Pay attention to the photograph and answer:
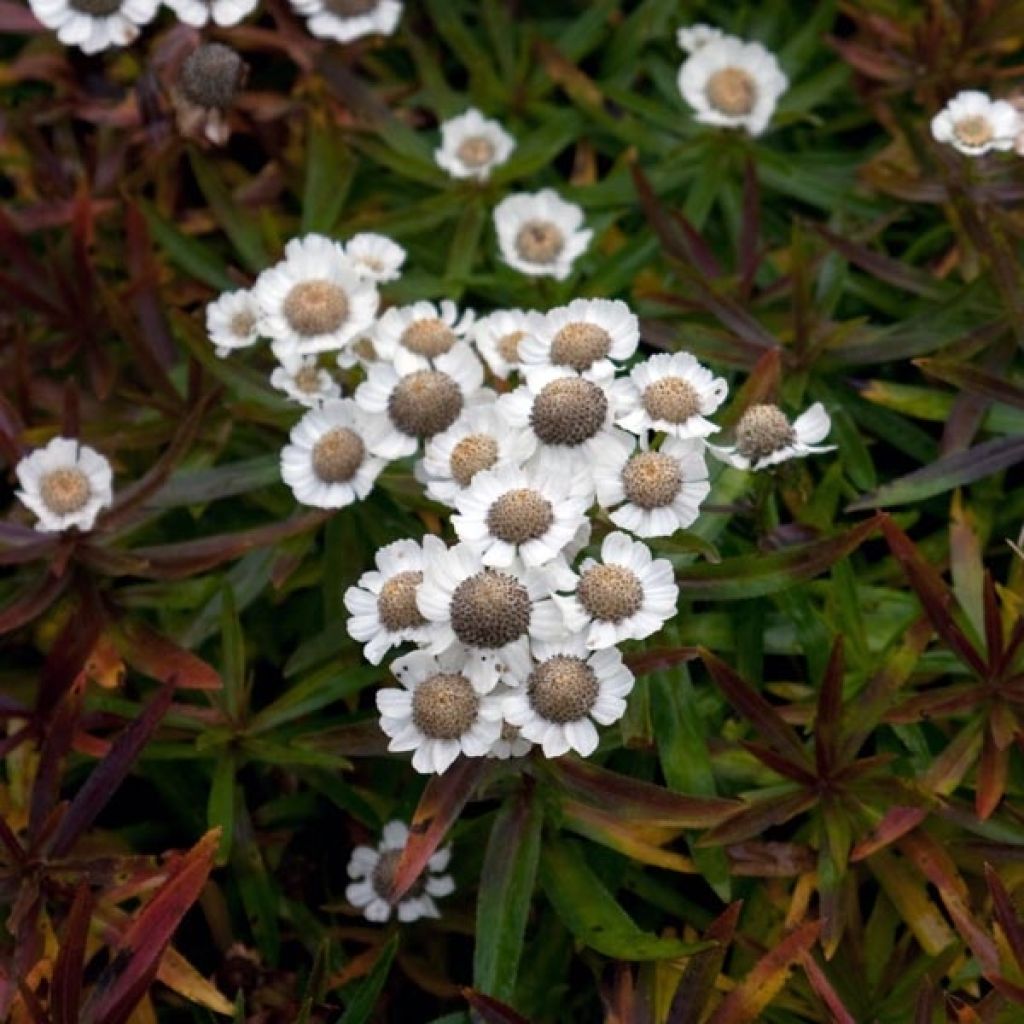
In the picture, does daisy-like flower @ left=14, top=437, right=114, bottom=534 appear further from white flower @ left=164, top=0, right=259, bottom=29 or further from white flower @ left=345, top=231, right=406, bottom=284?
white flower @ left=164, top=0, right=259, bottom=29

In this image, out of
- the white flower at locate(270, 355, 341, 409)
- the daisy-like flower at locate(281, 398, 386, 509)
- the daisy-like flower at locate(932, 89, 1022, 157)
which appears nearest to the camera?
the daisy-like flower at locate(281, 398, 386, 509)

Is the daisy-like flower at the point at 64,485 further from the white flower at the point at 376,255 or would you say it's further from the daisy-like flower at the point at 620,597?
the daisy-like flower at the point at 620,597

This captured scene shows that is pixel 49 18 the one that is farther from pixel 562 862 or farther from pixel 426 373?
pixel 562 862

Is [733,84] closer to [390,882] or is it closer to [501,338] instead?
[501,338]

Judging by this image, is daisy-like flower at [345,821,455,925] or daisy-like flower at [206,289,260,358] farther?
daisy-like flower at [206,289,260,358]

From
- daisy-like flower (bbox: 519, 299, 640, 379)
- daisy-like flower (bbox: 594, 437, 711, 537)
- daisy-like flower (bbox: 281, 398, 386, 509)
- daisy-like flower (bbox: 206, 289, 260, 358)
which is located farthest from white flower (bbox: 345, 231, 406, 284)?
daisy-like flower (bbox: 594, 437, 711, 537)

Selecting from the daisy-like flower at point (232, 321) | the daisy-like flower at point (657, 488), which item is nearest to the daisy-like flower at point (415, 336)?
the daisy-like flower at point (232, 321)

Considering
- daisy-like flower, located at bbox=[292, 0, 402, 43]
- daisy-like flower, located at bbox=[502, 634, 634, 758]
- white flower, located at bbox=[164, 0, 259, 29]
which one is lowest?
daisy-like flower, located at bbox=[502, 634, 634, 758]
